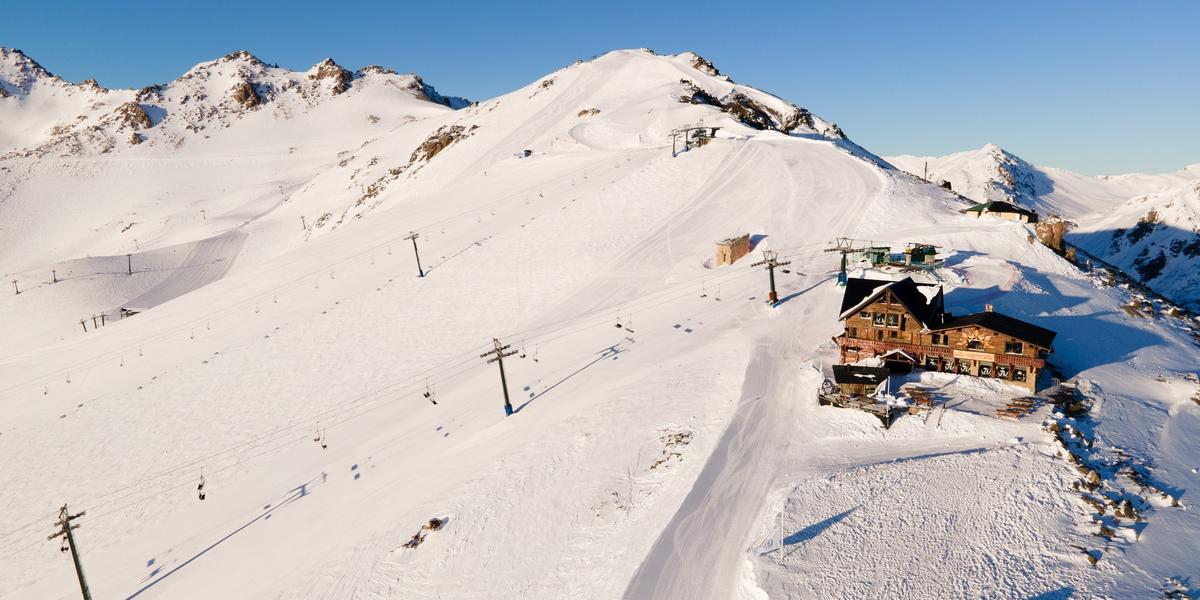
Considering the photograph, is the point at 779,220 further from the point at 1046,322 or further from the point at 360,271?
the point at 360,271

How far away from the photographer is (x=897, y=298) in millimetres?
36562

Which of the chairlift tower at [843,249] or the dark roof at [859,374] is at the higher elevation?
the chairlift tower at [843,249]

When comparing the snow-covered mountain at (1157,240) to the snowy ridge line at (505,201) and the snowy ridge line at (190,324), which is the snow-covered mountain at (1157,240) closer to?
the snowy ridge line at (505,201)

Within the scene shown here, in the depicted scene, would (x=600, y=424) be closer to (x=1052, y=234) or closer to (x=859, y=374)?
(x=859, y=374)

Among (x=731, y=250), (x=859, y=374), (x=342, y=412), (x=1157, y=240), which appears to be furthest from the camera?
(x=1157, y=240)

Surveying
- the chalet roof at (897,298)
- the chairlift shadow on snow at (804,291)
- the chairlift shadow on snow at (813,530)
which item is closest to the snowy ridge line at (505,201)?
the chairlift shadow on snow at (804,291)

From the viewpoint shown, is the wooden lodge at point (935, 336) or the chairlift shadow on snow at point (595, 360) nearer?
the wooden lodge at point (935, 336)

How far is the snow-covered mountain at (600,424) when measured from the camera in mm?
24125

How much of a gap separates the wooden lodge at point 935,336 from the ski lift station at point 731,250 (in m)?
20.4

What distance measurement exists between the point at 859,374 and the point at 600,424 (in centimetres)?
1644

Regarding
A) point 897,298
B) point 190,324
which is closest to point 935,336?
point 897,298

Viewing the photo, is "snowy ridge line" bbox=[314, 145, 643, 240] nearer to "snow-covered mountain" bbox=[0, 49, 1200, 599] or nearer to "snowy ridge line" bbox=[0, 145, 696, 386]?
"snowy ridge line" bbox=[0, 145, 696, 386]

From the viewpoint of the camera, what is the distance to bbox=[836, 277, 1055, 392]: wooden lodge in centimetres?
3397

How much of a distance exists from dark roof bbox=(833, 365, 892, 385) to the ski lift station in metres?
25.8
